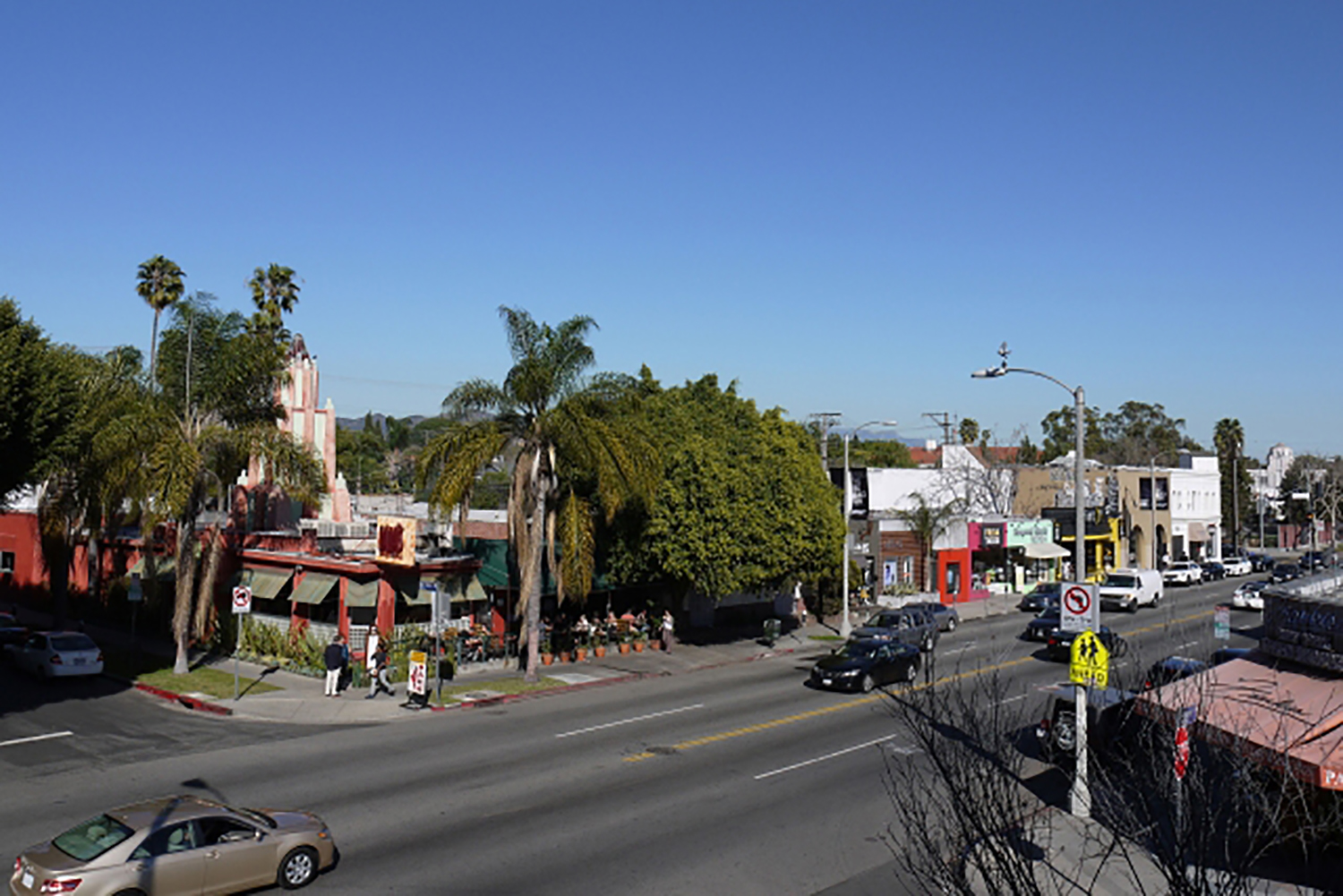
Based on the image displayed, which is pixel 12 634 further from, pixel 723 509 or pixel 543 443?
pixel 723 509

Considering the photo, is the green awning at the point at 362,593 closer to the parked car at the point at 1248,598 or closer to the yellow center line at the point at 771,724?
the yellow center line at the point at 771,724

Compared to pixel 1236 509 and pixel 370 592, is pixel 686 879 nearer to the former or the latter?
pixel 370 592

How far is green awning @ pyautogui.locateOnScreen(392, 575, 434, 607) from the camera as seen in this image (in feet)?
105

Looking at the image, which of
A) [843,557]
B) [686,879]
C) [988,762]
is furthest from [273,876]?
[843,557]

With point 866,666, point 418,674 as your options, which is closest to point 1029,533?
point 866,666

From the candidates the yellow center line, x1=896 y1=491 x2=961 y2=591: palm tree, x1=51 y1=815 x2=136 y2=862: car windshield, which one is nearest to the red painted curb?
the yellow center line

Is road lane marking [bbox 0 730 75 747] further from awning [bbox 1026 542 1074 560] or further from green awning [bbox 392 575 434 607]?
awning [bbox 1026 542 1074 560]

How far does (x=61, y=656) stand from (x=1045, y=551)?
166 feet

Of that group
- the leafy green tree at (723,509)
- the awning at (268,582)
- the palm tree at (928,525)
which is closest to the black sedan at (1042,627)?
the leafy green tree at (723,509)

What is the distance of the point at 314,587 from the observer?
32188mm

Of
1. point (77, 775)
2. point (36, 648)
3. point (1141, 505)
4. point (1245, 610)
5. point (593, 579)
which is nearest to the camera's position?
point (77, 775)

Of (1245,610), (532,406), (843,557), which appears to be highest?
(532,406)

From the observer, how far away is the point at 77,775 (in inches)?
755

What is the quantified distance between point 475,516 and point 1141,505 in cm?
5428
